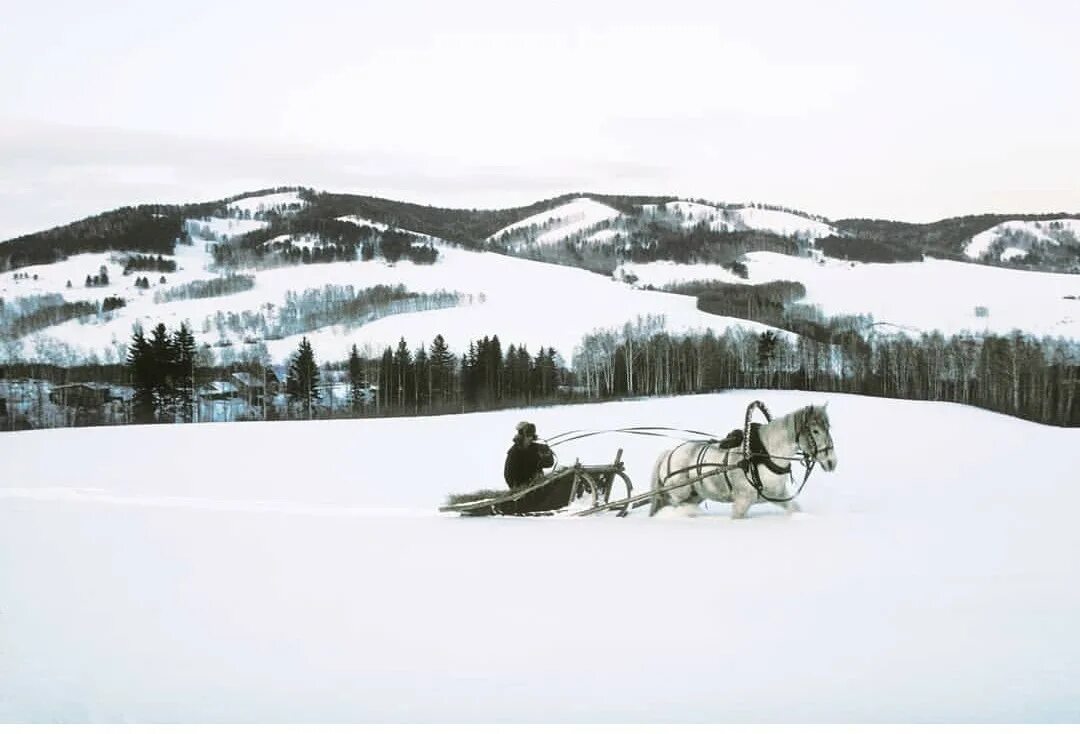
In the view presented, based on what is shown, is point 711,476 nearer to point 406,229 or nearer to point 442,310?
point 442,310

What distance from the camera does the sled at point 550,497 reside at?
28.6ft

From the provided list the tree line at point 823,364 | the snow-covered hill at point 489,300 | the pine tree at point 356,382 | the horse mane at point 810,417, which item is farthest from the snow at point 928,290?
the pine tree at point 356,382

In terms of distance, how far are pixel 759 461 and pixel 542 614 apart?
416 cm

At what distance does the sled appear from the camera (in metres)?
8.73

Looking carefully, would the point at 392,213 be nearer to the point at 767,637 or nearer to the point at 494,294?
the point at 494,294

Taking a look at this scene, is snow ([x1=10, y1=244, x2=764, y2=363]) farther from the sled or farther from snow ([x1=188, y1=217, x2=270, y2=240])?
the sled

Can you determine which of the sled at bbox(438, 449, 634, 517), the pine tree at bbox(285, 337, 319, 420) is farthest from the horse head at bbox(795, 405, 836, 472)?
the pine tree at bbox(285, 337, 319, 420)

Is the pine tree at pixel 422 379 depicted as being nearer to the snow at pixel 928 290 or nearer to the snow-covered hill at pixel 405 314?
the snow-covered hill at pixel 405 314

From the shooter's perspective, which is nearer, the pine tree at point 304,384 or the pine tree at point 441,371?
the pine tree at point 304,384

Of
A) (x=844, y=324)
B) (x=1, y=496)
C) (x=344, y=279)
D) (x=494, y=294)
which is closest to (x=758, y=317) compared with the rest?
(x=844, y=324)

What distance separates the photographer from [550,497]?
9.00 metres

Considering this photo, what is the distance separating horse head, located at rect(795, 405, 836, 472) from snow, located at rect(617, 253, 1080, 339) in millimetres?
33711

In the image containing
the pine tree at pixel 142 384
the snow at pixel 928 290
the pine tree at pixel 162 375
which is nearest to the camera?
the pine tree at pixel 142 384

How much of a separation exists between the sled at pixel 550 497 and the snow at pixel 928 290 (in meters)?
34.2
